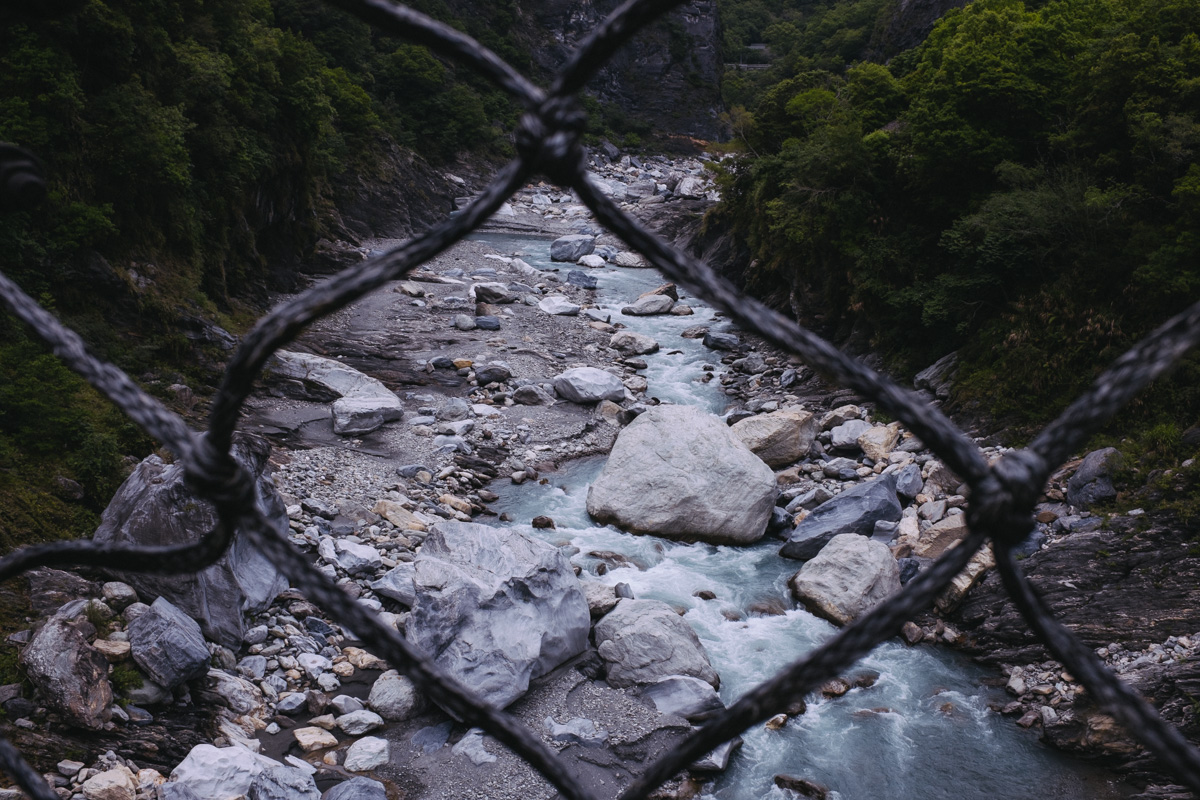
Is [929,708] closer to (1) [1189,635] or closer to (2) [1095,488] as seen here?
(1) [1189,635]

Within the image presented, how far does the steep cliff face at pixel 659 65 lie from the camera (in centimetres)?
5328

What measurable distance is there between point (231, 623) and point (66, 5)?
6.53m

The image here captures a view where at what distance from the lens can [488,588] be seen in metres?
6.86

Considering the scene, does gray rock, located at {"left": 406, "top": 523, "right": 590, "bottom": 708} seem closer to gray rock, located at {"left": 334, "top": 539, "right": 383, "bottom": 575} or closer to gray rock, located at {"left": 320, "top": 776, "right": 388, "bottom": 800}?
gray rock, located at {"left": 334, "top": 539, "right": 383, "bottom": 575}

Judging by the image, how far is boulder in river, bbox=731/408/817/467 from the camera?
11.4 metres

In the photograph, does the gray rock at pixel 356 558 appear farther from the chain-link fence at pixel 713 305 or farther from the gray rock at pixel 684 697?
the chain-link fence at pixel 713 305

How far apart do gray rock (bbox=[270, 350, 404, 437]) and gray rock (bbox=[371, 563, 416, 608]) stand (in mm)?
4419

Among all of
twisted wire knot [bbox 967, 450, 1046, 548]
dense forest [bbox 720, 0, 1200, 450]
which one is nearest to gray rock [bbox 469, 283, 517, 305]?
dense forest [bbox 720, 0, 1200, 450]

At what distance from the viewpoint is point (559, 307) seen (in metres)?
19.5

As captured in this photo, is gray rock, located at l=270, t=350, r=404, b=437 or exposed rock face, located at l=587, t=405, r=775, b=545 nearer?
exposed rock face, located at l=587, t=405, r=775, b=545

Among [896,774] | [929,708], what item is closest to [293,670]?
A: [896,774]

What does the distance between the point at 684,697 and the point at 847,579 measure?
264 centimetres

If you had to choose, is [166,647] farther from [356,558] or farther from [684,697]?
[684,697]

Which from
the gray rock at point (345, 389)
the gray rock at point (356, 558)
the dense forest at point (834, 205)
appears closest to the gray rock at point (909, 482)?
the dense forest at point (834, 205)
